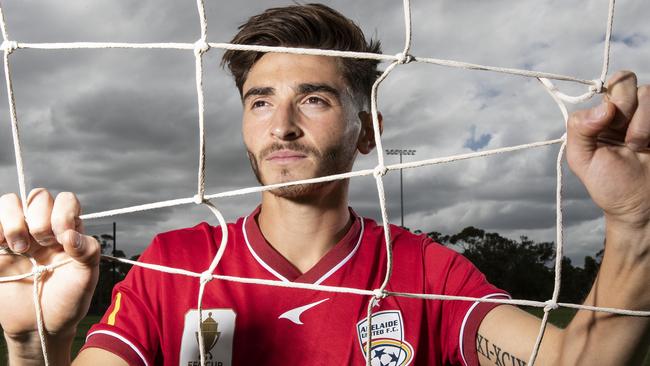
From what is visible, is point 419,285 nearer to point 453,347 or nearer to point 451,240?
point 453,347

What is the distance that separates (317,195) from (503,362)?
765 millimetres

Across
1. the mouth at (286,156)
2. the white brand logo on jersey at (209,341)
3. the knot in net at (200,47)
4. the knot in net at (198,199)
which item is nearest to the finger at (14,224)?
the knot in net at (198,199)

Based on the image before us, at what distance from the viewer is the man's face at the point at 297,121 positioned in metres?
1.95

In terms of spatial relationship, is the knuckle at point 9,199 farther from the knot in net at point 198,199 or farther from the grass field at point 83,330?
the grass field at point 83,330

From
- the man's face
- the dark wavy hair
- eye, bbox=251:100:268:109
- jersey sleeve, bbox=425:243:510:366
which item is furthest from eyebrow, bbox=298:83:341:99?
jersey sleeve, bbox=425:243:510:366

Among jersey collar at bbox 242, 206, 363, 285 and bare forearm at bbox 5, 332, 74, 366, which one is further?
jersey collar at bbox 242, 206, 363, 285

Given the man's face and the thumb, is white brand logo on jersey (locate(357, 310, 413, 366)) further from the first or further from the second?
the thumb

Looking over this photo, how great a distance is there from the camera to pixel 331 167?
6.60 feet

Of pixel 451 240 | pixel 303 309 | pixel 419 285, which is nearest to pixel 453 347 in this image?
pixel 419 285

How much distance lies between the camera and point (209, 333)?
191cm

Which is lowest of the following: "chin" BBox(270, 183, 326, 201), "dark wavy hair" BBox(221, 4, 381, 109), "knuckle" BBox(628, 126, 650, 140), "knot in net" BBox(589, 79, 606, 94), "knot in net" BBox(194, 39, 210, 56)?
"knuckle" BBox(628, 126, 650, 140)

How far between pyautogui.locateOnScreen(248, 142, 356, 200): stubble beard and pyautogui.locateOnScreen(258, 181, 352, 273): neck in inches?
1.5

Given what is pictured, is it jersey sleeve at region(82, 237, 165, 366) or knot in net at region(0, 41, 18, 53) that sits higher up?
knot in net at region(0, 41, 18, 53)

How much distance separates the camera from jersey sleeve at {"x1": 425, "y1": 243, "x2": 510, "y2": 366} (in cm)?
184
